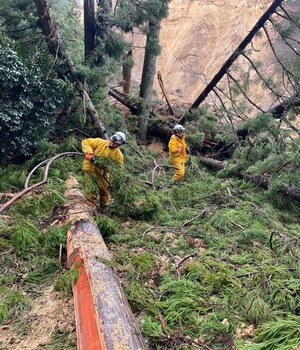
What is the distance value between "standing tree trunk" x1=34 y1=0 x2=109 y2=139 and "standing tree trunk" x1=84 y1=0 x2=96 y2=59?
50.8 inches

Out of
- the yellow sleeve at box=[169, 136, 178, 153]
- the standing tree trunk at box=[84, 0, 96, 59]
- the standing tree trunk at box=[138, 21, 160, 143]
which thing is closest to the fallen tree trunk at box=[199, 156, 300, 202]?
the yellow sleeve at box=[169, 136, 178, 153]

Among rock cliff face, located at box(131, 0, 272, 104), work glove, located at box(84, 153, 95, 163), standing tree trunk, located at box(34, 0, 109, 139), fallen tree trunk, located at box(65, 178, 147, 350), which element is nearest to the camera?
fallen tree trunk, located at box(65, 178, 147, 350)

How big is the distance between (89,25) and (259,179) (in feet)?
21.1

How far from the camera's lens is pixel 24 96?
8.31 meters

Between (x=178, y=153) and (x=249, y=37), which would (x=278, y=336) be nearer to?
(x=178, y=153)

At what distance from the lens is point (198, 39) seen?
1534 inches

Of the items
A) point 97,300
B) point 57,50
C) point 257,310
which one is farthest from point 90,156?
point 57,50

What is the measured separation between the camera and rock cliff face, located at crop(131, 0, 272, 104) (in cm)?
3669

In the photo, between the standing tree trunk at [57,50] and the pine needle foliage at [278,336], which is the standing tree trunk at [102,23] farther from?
the pine needle foliage at [278,336]

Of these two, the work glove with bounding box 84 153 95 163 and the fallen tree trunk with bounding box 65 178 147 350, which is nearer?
the fallen tree trunk with bounding box 65 178 147 350

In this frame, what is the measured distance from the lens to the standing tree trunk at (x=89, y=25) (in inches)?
401

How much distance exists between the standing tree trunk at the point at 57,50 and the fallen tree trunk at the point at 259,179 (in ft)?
11.2

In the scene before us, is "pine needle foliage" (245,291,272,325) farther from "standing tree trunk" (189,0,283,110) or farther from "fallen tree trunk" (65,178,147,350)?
"standing tree trunk" (189,0,283,110)

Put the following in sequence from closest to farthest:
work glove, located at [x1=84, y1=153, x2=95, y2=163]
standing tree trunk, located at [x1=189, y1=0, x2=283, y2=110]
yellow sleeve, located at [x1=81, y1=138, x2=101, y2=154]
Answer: work glove, located at [x1=84, y1=153, x2=95, y2=163]
yellow sleeve, located at [x1=81, y1=138, x2=101, y2=154]
standing tree trunk, located at [x1=189, y1=0, x2=283, y2=110]
